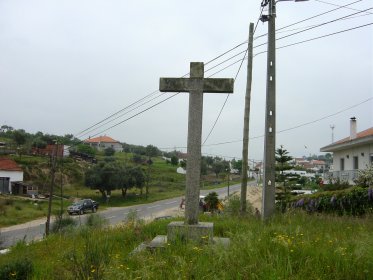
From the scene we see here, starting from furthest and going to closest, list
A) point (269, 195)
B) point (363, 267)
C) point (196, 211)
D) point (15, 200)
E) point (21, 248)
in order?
point (15, 200) → point (269, 195) → point (21, 248) → point (196, 211) → point (363, 267)

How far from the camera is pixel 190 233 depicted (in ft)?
23.5

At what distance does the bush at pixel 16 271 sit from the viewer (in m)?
5.97

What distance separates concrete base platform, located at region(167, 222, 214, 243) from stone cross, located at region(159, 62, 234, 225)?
2.04 ft

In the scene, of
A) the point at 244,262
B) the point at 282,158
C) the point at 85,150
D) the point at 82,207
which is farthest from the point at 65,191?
the point at 244,262

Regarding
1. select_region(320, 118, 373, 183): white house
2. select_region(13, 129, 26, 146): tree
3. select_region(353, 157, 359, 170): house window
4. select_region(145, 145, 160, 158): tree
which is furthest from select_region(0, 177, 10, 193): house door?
select_region(145, 145, 160, 158): tree

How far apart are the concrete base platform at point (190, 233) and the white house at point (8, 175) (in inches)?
2273

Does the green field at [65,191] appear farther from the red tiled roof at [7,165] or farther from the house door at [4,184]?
the house door at [4,184]

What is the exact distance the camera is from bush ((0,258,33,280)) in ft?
19.6

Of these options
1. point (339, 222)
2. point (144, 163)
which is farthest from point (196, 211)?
point (144, 163)

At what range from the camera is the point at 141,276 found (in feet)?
14.4

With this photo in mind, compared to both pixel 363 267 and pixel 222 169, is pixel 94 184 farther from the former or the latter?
pixel 363 267

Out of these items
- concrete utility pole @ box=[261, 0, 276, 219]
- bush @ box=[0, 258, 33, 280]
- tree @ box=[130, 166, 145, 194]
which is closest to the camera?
bush @ box=[0, 258, 33, 280]

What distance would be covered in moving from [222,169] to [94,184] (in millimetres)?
56225

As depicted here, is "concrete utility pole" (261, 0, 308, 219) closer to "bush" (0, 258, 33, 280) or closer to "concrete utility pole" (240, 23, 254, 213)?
"concrete utility pole" (240, 23, 254, 213)
